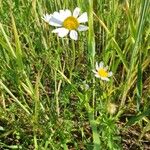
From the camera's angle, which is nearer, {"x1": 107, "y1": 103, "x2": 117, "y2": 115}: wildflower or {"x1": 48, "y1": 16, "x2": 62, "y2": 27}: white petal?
{"x1": 48, "y1": 16, "x2": 62, "y2": 27}: white petal

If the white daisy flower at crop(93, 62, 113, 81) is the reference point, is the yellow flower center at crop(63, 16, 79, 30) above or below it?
above

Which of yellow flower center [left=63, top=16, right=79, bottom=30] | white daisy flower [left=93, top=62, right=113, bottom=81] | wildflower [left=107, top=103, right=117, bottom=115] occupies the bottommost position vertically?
wildflower [left=107, top=103, right=117, bottom=115]

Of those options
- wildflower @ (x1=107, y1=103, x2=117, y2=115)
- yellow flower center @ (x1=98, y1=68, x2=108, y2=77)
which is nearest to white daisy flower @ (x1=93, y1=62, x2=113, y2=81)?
yellow flower center @ (x1=98, y1=68, x2=108, y2=77)

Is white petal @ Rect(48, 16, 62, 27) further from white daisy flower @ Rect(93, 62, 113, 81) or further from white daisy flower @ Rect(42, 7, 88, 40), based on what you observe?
white daisy flower @ Rect(93, 62, 113, 81)

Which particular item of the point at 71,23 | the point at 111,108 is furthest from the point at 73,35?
the point at 111,108

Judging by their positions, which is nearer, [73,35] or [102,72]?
[73,35]

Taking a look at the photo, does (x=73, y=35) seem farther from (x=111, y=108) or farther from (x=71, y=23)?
(x=111, y=108)
